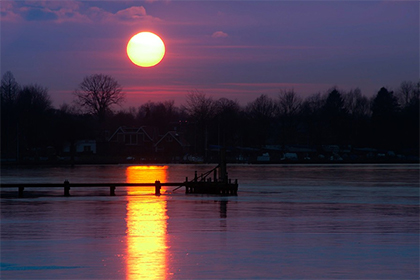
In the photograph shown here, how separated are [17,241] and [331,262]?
1099cm

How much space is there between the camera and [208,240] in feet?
82.0

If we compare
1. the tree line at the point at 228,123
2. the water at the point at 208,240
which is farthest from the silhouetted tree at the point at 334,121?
the water at the point at 208,240

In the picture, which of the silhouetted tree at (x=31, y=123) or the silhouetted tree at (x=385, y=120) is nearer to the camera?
the silhouetted tree at (x=31, y=123)

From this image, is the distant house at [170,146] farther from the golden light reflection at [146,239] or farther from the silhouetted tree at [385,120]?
the golden light reflection at [146,239]

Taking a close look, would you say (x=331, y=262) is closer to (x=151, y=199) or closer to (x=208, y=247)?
(x=208, y=247)

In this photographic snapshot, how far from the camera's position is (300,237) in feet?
85.3

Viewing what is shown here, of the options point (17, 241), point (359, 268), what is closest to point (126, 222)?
point (17, 241)

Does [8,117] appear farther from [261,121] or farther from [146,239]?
[146,239]

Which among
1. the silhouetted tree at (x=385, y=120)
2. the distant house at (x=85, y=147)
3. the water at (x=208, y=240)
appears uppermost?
the silhouetted tree at (x=385, y=120)

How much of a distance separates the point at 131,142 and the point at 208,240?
147 m

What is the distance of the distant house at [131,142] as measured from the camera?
170 m

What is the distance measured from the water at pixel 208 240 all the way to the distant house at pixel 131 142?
416 feet

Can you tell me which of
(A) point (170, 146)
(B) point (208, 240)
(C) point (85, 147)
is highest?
(A) point (170, 146)

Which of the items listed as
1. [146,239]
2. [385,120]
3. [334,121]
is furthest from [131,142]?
[146,239]
